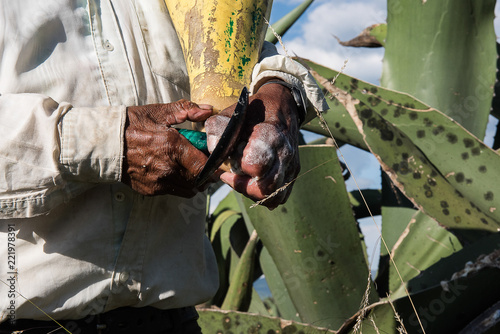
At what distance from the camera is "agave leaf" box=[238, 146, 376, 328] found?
1167 millimetres

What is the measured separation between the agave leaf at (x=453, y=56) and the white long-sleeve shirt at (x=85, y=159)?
2.43 ft

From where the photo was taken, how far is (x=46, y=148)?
0.56 m

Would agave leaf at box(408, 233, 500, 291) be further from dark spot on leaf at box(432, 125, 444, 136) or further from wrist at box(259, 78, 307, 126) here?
wrist at box(259, 78, 307, 126)

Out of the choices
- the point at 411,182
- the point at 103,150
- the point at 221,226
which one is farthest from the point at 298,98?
the point at 221,226

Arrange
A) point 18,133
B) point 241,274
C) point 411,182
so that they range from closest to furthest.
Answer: point 18,133 < point 411,182 < point 241,274

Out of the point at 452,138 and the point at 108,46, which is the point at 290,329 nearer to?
the point at 452,138

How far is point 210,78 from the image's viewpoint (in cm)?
65

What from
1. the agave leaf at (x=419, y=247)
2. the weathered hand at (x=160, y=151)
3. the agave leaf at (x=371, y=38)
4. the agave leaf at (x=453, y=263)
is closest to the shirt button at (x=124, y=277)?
the weathered hand at (x=160, y=151)

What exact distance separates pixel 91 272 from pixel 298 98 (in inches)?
Answer: 11.9

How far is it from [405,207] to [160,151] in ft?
3.14

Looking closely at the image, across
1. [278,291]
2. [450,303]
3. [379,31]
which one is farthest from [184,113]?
[379,31]

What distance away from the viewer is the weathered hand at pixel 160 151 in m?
0.57

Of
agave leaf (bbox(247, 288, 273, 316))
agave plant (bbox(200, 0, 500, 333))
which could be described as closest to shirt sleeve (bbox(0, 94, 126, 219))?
agave plant (bbox(200, 0, 500, 333))

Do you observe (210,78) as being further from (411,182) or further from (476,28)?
(476,28)
